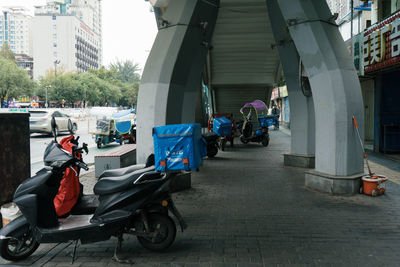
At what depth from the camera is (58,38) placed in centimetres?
10169

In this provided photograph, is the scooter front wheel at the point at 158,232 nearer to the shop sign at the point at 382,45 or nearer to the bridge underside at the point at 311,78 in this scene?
the bridge underside at the point at 311,78

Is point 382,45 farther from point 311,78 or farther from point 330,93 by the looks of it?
point 330,93

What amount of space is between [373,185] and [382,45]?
5833 millimetres

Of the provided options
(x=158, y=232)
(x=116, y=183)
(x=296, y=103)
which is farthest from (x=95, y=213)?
(x=296, y=103)

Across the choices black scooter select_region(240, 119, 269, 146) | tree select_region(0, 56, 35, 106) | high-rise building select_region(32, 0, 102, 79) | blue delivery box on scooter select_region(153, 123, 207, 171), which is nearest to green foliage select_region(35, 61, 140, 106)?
tree select_region(0, 56, 35, 106)

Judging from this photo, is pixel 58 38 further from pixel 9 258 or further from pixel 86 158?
pixel 9 258

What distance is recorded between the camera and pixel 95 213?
409 cm

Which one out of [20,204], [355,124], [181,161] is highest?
[355,124]

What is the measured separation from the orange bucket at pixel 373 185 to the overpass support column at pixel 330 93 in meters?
0.16

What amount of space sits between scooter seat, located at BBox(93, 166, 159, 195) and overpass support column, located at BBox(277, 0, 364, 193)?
431 centimetres

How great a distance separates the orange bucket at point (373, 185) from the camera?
22.0ft

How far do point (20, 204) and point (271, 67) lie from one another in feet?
56.1

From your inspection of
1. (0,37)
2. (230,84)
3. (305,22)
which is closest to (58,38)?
(0,37)

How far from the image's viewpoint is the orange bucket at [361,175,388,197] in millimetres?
6703
